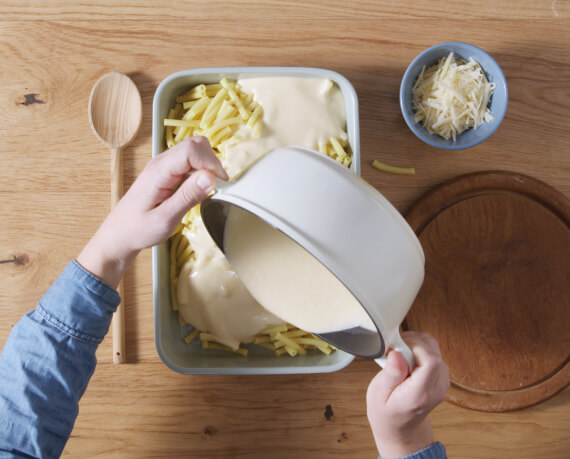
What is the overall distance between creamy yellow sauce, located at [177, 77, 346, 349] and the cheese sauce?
0.30 ft

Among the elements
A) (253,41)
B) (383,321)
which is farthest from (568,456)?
(253,41)

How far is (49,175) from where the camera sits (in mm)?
821

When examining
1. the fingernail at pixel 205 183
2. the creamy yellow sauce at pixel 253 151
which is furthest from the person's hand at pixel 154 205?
the creamy yellow sauce at pixel 253 151

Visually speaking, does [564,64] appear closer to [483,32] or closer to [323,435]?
[483,32]

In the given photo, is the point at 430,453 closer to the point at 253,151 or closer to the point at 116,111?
the point at 253,151

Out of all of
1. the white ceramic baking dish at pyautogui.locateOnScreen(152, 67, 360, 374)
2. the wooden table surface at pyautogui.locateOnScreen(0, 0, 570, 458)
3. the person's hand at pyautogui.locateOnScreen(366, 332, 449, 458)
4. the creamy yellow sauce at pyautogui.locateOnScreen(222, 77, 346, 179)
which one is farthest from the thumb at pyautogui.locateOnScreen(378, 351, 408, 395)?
the creamy yellow sauce at pyautogui.locateOnScreen(222, 77, 346, 179)

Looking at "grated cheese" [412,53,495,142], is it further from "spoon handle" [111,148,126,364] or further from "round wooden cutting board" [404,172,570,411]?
"spoon handle" [111,148,126,364]

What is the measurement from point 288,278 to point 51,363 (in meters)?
0.32

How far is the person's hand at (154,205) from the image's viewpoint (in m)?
0.57

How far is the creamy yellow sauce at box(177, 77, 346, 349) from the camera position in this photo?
2.40 ft

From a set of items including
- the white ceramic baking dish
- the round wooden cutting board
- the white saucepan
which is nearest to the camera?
the white saucepan

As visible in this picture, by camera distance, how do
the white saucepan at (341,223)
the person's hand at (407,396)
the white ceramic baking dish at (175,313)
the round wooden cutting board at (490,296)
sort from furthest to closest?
the round wooden cutting board at (490,296) → the white ceramic baking dish at (175,313) → the person's hand at (407,396) → the white saucepan at (341,223)

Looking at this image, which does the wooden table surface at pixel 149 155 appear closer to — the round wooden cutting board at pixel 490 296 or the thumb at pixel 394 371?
the round wooden cutting board at pixel 490 296

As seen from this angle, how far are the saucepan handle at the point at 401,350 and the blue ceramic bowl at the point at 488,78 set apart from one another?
342mm
